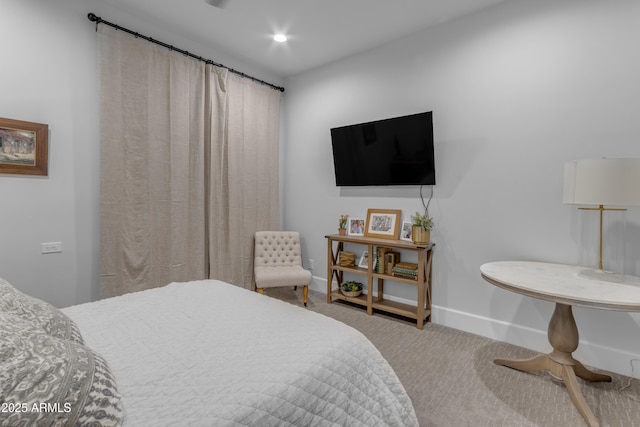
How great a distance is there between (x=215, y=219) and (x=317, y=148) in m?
1.64

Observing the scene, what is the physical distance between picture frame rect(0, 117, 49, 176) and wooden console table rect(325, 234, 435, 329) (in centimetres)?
279

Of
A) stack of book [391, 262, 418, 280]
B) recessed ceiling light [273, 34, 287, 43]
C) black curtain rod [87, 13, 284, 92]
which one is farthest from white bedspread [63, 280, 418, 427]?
Result: recessed ceiling light [273, 34, 287, 43]

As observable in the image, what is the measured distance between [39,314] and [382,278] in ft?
9.31

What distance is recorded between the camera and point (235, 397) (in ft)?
3.25

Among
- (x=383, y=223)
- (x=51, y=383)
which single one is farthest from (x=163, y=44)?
(x=51, y=383)

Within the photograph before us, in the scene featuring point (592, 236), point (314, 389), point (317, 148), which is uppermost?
point (317, 148)

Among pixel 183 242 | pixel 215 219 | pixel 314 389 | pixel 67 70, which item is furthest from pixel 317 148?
pixel 314 389

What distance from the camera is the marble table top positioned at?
1.66 meters

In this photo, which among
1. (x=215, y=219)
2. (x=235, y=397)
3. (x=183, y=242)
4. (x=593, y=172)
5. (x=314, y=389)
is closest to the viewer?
(x=235, y=397)

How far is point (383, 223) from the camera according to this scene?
11.9 ft

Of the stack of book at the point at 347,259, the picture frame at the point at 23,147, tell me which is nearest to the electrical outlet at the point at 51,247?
the picture frame at the point at 23,147

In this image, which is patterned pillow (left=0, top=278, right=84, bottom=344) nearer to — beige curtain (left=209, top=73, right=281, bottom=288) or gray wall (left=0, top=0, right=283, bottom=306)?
gray wall (left=0, top=0, right=283, bottom=306)

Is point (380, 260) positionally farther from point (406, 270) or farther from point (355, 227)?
point (355, 227)

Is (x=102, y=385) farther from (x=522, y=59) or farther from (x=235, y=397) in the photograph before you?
(x=522, y=59)
